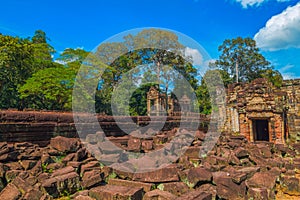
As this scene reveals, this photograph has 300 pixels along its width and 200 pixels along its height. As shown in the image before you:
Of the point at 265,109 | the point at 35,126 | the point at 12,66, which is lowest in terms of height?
the point at 35,126

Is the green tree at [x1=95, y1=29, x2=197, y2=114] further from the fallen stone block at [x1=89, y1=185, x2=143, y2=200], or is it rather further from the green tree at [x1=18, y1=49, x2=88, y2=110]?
the fallen stone block at [x1=89, y1=185, x2=143, y2=200]

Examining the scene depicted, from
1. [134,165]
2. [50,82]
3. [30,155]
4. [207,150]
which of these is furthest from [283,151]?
[50,82]

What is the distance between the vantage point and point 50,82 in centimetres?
1387

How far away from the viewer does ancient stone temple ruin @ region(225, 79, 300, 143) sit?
1077 centimetres

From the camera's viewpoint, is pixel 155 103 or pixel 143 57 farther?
pixel 143 57

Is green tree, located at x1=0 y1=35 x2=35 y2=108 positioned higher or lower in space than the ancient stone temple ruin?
higher

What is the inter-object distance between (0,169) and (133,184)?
238 centimetres

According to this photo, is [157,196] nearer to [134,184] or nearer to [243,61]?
[134,184]

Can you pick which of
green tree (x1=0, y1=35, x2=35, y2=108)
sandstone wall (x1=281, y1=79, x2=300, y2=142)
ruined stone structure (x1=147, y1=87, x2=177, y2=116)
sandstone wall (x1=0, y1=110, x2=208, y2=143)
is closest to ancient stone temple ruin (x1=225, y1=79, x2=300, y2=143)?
sandstone wall (x1=281, y1=79, x2=300, y2=142)

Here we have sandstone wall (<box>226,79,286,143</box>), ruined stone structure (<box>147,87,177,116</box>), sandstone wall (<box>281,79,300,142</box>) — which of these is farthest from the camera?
ruined stone structure (<box>147,87,177,116</box>)

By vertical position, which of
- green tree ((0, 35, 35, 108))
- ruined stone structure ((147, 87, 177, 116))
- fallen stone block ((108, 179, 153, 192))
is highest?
green tree ((0, 35, 35, 108))

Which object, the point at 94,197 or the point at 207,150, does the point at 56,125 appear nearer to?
the point at 94,197

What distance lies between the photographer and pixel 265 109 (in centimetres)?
1091

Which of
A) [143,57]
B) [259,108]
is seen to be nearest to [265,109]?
[259,108]
